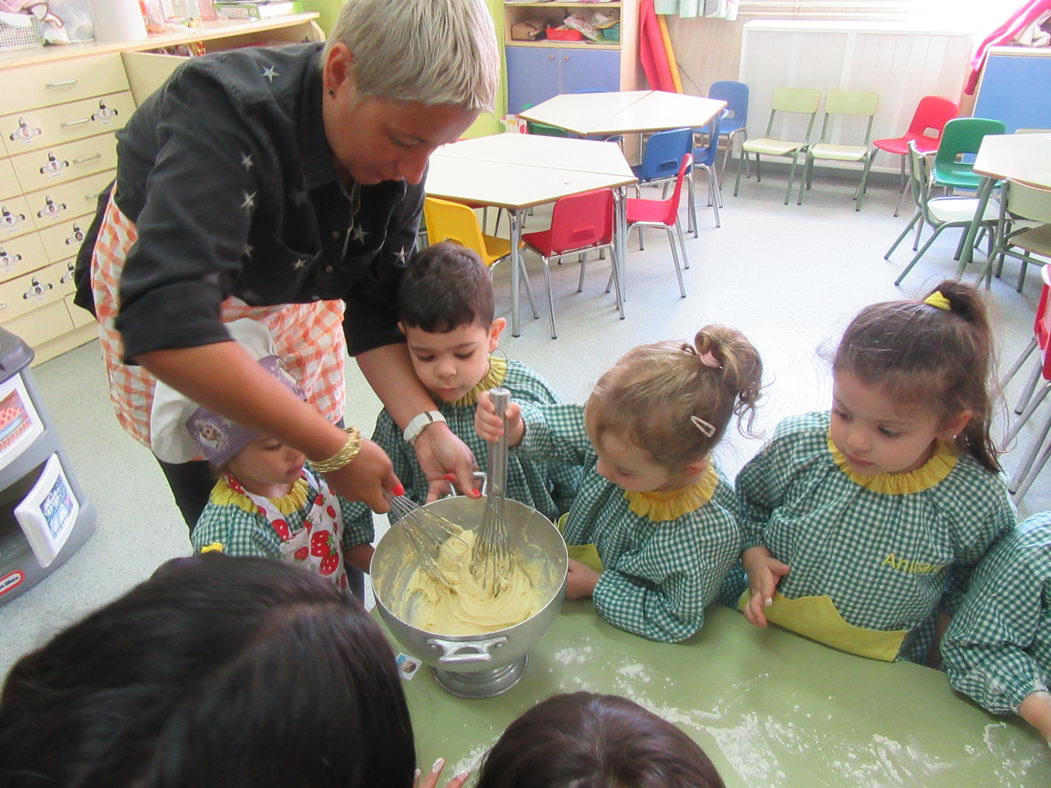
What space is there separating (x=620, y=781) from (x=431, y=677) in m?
0.41

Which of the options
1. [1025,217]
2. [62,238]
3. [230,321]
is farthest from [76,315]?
[1025,217]

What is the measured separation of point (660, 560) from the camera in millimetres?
989

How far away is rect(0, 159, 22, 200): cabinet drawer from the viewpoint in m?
2.60

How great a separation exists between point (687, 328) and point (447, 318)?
2157mm

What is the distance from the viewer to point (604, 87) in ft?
16.1

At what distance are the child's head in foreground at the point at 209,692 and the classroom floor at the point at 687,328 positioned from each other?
860mm

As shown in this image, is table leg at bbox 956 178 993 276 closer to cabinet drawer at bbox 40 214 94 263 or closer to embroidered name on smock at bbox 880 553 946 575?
embroidered name on smock at bbox 880 553 946 575

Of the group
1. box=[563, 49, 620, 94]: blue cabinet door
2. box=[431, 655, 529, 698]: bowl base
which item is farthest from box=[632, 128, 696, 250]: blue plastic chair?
box=[431, 655, 529, 698]: bowl base

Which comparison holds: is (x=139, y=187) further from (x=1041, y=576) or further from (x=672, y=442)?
(x=1041, y=576)

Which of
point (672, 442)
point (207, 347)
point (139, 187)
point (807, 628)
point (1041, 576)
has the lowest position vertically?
point (807, 628)

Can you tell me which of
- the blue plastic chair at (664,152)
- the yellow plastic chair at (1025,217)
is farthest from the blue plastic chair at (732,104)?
the yellow plastic chair at (1025,217)

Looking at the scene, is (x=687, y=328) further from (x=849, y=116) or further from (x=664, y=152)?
(x=849, y=116)

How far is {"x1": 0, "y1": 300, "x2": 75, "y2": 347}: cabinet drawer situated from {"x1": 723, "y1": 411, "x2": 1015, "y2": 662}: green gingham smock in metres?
2.91

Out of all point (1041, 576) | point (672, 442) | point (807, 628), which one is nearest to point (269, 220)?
point (672, 442)
